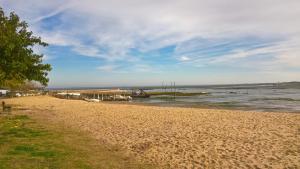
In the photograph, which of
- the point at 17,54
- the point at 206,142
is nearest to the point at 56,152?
the point at 206,142

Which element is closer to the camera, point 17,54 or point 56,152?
point 56,152

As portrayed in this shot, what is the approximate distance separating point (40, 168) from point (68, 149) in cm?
272

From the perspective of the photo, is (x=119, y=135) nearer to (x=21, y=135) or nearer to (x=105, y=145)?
(x=105, y=145)

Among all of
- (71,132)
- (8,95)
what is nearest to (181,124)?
(71,132)

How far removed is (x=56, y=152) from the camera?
460 inches

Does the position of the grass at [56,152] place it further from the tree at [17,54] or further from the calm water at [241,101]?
the calm water at [241,101]

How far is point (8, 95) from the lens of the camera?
66000mm

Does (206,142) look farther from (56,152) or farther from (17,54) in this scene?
(17,54)

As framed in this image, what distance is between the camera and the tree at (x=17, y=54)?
68.2 ft

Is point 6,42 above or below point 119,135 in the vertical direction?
above

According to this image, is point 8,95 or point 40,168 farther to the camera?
point 8,95

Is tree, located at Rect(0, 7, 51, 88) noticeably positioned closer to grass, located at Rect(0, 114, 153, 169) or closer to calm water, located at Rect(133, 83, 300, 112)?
grass, located at Rect(0, 114, 153, 169)

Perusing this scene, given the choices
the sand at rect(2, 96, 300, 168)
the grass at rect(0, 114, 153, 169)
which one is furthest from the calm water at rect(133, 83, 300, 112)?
the grass at rect(0, 114, 153, 169)

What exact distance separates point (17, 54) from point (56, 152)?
11976mm
